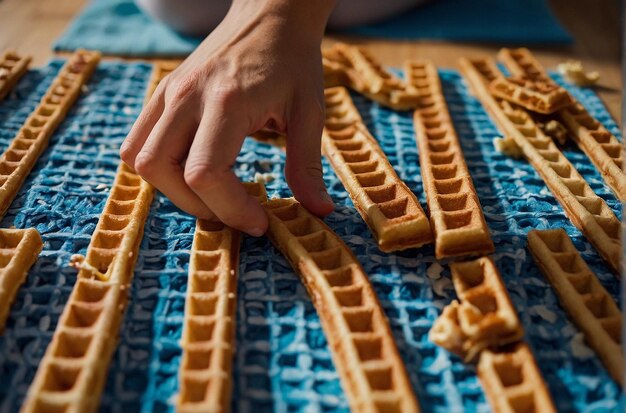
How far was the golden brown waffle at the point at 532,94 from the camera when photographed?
3.86 ft

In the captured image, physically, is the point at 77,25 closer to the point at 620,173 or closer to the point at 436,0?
the point at 436,0

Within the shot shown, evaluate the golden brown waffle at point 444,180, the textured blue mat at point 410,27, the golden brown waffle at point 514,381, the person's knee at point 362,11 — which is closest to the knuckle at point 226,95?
the golden brown waffle at point 444,180

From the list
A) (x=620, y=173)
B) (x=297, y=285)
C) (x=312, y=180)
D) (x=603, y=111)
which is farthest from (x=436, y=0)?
(x=297, y=285)

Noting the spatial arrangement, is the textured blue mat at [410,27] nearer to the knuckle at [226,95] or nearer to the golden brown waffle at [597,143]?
the golden brown waffle at [597,143]

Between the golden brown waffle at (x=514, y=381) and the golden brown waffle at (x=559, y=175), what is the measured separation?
0.77 feet

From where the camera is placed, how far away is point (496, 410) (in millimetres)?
696

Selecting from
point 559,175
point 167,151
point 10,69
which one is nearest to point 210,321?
point 167,151

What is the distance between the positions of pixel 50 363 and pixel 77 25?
114 cm

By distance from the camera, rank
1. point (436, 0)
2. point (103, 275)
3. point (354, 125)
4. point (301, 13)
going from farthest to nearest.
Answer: point (436, 0) → point (354, 125) → point (301, 13) → point (103, 275)

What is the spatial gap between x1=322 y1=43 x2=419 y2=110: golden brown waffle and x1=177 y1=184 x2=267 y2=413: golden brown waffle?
489 mm

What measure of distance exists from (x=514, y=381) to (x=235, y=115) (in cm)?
44

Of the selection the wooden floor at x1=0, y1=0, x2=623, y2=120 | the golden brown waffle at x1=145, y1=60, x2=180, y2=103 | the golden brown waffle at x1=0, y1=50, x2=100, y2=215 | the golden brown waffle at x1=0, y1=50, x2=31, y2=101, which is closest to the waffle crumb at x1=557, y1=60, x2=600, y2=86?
the wooden floor at x1=0, y1=0, x2=623, y2=120

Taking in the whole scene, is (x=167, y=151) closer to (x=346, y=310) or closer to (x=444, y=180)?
(x=346, y=310)

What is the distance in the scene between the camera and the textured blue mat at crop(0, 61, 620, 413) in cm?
72
